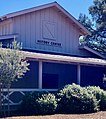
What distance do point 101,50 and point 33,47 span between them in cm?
1968

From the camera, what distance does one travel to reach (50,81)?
75.1 ft

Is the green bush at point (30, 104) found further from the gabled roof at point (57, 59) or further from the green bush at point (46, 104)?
the gabled roof at point (57, 59)

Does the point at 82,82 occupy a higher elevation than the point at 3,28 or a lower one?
lower

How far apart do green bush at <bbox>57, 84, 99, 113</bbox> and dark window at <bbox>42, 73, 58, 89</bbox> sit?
3.24m

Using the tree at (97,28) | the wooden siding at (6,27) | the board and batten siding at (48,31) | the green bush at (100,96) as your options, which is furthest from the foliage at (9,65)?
the tree at (97,28)

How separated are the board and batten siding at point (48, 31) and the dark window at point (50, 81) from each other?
2221mm

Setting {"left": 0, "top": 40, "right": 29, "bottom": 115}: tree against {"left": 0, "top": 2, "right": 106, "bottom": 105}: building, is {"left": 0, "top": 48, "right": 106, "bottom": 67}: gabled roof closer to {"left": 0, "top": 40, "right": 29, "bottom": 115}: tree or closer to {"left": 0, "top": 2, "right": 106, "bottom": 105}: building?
{"left": 0, "top": 2, "right": 106, "bottom": 105}: building

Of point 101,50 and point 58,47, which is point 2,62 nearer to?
point 58,47

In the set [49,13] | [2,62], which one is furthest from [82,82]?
[2,62]

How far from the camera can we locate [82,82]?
80.8ft

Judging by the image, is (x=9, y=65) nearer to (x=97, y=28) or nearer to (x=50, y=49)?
(x=50, y=49)

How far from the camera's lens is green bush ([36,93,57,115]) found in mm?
17586

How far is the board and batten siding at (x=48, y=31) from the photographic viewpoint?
75.6 feet

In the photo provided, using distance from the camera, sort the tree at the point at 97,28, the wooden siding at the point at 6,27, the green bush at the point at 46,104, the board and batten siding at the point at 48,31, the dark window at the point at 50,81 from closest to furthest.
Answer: the green bush at the point at 46,104, the dark window at the point at 50,81, the wooden siding at the point at 6,27, the board and batten siding at the point at 48,31, the tree at the point at 97,28
